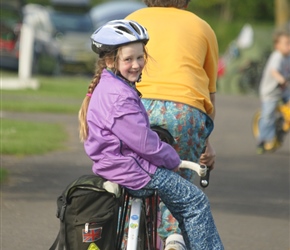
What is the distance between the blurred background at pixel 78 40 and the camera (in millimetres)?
31922

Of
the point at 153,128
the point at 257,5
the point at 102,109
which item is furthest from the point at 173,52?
the point at 257,5

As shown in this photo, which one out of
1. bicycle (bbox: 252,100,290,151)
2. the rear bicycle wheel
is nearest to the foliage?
bicycle (bbox: 252,100,290,151)

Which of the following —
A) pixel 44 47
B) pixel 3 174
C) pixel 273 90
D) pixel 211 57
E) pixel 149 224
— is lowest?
pixel 44 47

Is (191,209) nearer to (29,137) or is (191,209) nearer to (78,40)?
(29,137)

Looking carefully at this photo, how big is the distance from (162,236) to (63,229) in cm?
123

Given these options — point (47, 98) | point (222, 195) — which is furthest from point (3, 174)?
point (47, 98)

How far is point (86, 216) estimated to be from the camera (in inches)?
209

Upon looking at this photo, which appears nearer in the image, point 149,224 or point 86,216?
point 86,216

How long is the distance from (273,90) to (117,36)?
10.4 meters

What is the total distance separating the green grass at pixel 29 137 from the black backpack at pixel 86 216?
746cm

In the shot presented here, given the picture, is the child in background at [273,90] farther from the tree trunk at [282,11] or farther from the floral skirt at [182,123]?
the tree trunk at [282,11]

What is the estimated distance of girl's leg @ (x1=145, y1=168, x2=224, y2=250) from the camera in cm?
559

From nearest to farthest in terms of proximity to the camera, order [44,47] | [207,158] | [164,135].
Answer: [164,135], [207,158], [44,47]

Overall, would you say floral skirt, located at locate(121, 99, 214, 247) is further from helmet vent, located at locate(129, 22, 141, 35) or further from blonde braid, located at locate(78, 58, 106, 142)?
helmet vent, located at locate(129, 22, 141, 35)
